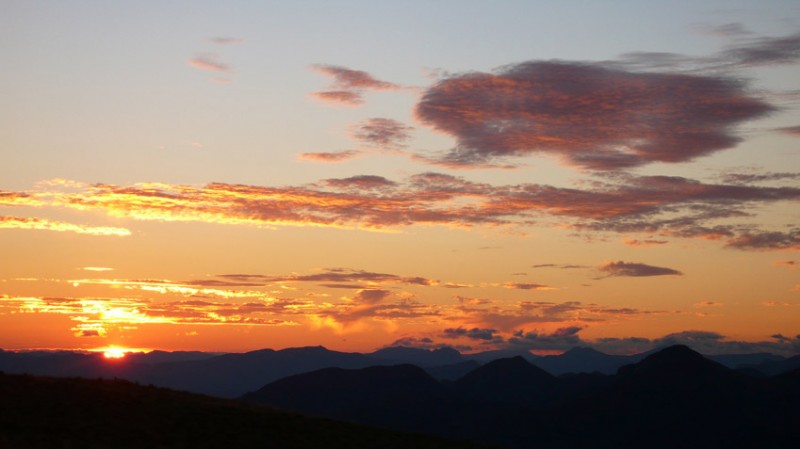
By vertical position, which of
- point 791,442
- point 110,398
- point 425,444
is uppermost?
point 110,398

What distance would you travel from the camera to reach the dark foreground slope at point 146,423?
5269cm

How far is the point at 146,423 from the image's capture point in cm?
5681

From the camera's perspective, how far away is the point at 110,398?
60469 millimetres

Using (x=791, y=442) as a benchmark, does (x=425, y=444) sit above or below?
above

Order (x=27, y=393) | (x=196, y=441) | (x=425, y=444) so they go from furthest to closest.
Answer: (x=425, y=444)
(x=27, y=393)
(x=196, y=441)

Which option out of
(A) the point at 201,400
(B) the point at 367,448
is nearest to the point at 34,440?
(A) the point at 201,400

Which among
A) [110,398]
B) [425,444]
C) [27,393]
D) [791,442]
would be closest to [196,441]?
[110,398]

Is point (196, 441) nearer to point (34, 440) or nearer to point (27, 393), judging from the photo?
point (34, 440)

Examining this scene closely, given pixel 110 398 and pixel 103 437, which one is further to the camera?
pixel 110 398

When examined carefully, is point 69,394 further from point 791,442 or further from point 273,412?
point 791,442

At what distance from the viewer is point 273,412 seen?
6538 cm

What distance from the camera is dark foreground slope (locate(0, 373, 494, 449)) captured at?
52688 millimetres

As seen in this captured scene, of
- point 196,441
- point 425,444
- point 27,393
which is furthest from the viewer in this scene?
point 425,444

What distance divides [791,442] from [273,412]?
569ft
